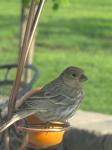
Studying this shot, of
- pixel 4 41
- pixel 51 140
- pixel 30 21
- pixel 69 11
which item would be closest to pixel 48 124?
pixel 51 140

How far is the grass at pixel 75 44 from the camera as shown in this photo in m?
9.05

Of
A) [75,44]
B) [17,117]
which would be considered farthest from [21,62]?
[75,44]

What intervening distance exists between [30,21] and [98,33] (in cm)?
1127

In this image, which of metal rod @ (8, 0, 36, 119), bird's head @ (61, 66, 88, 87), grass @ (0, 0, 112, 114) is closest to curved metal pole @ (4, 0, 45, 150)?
metal rod @ (8, 0, 36, 119)

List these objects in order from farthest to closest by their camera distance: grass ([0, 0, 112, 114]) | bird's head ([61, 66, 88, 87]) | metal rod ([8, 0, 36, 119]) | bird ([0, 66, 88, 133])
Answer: grass ([0, 0, 112, 114])
bird's head ([61, 66, 88, 87])
bird ([0, 66, 88, 133])
metal rod ([8, 0, 36, 119])

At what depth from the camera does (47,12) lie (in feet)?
58.7

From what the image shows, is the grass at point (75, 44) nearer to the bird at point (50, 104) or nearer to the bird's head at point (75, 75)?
the bird's head at point (75, 75)

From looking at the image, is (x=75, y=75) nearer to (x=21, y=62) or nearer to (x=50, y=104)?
(x=50, y=104)

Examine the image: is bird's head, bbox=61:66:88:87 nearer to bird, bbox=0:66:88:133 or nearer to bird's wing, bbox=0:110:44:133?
bird, bbox=0:66:88:133

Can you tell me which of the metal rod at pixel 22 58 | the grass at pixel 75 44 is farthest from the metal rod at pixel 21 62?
the grass at pixel 75 44

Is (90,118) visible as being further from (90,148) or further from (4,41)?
(4,41)

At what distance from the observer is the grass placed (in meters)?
9.05

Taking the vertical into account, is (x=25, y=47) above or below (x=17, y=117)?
above

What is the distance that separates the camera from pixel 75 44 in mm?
12648
